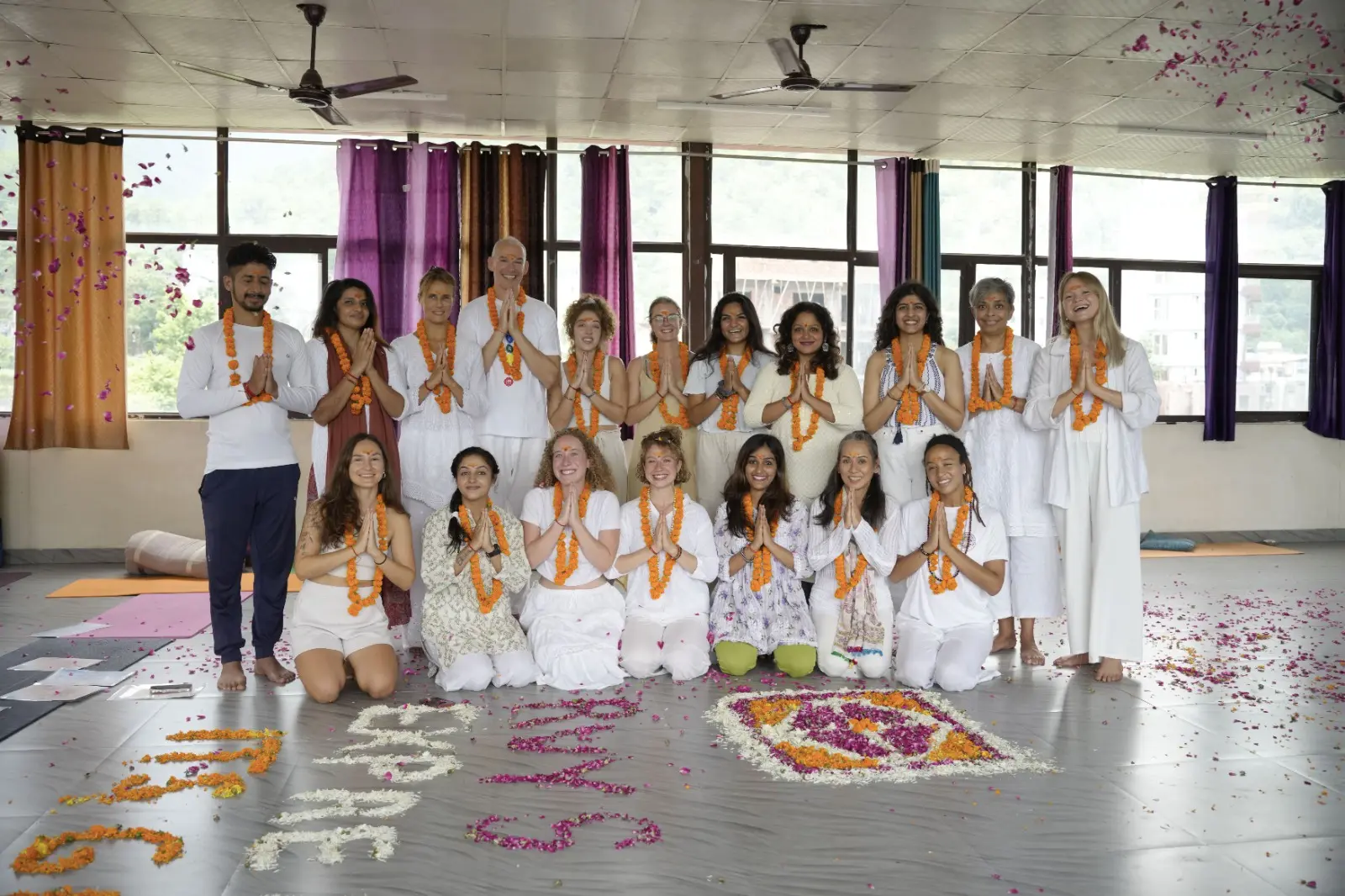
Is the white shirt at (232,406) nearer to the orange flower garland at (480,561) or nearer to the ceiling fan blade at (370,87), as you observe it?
the orange flower garland at (480,561)

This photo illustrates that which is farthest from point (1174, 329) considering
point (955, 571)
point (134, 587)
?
point (134, 587)

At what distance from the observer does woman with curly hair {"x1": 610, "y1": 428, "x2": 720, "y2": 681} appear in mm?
4949

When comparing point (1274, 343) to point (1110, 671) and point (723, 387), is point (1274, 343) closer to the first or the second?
point (1110, 671)

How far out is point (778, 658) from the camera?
500 cm

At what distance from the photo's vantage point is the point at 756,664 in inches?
205

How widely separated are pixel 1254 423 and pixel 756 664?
707cm

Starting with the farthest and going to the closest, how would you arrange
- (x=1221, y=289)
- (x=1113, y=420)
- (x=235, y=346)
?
(x=1221, y=289)
(x=1113, y=420)
(x=235, y=346)

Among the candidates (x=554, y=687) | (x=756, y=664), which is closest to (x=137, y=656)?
(x=554, y=687)

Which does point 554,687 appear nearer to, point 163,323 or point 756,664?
point 756,664

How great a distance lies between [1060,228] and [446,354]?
6.15m

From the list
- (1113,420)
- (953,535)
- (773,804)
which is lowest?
(773,804)

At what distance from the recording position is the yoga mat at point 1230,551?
29.8 feet

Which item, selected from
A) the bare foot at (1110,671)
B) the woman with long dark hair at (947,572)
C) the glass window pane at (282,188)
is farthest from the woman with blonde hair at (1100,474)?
the glass window pane at (282,188)

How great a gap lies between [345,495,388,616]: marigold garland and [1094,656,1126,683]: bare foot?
316 centimetres
